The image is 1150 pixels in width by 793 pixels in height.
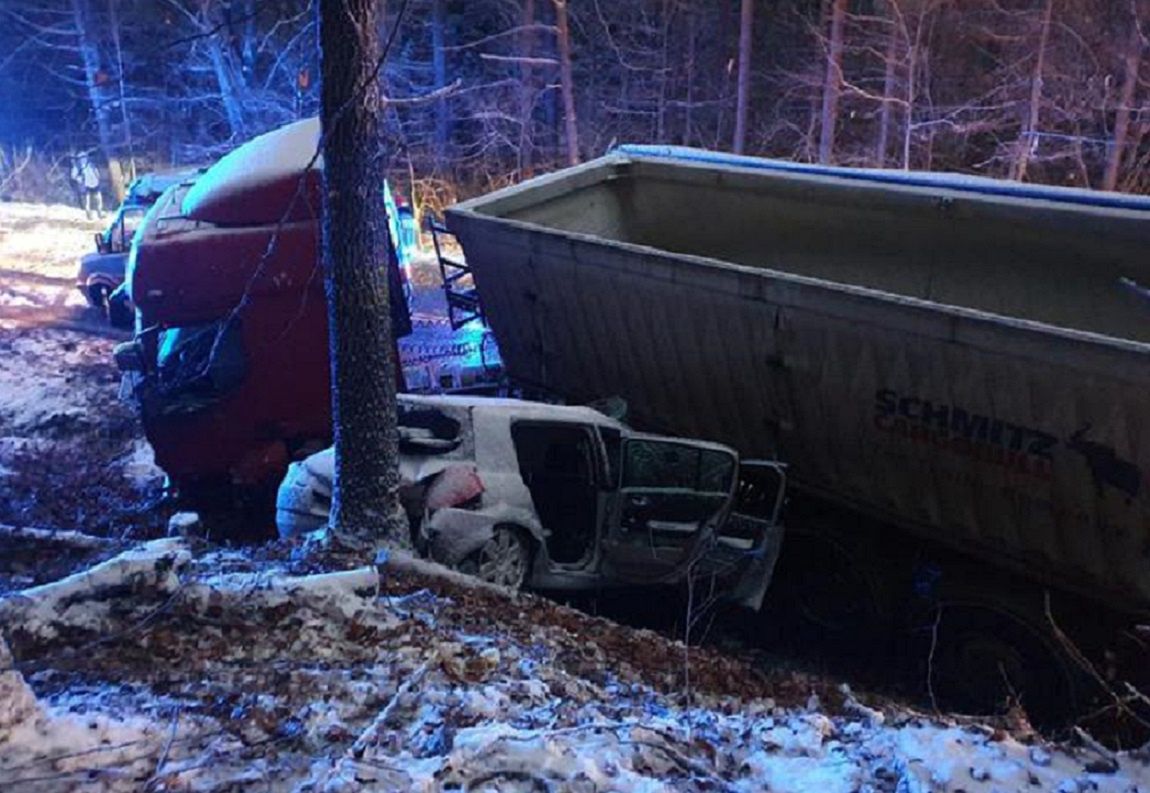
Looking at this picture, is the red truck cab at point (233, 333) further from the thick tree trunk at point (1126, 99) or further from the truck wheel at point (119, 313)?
the thick tree trunk at point (1126, 99)

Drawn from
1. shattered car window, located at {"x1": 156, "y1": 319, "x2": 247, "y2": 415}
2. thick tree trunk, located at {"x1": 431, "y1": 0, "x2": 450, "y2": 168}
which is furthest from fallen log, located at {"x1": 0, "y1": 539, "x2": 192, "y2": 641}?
thick tree trunk, located at {"x1": 431, "y1": 0, "x2": 450, "y2": 168}

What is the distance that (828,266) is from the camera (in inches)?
358

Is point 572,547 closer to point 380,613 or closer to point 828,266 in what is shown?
point 380,613

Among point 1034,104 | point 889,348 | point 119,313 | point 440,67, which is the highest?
point 440,67

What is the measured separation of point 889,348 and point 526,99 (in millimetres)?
13334

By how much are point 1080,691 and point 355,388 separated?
4.52 metres

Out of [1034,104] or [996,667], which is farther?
[1034,104]

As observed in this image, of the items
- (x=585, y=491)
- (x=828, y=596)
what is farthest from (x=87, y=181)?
(x=828, y=596)

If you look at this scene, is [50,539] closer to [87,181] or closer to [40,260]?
[40,260]

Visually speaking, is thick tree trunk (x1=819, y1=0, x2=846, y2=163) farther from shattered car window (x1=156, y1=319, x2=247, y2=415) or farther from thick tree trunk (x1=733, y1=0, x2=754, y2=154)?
shattered car window (x1=156, y1=319, x2=247, y2=415)

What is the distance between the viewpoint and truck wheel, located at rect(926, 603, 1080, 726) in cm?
601

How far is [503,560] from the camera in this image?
20.5 ft

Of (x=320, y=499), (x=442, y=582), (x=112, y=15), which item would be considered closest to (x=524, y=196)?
(x=320, y=499)

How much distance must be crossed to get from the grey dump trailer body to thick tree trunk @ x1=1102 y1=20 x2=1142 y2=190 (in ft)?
27.1
